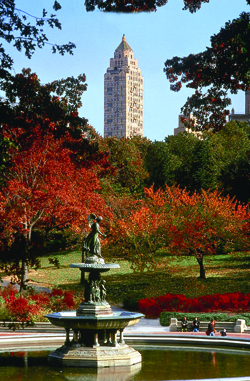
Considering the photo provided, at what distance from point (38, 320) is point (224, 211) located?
18.1m

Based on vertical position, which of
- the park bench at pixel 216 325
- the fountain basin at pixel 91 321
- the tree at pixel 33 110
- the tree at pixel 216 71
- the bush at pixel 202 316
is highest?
the tree at pixel 216 71

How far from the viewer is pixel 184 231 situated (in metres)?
38.8

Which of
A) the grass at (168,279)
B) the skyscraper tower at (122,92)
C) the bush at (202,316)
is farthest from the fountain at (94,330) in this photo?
the skyscraper tower at (122,92)

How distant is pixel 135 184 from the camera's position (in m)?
58.0

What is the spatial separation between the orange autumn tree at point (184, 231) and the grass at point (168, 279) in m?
1.58

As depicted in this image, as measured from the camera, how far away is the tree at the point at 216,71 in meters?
9.55

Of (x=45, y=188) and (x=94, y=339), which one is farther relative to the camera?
(x=45, y=188)

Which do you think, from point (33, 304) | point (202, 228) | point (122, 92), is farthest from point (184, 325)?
point (122, 92)

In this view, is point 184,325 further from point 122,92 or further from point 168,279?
point 122,92

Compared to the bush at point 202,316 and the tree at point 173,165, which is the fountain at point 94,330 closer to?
the bush at point 202,316

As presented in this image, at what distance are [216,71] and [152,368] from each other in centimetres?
921

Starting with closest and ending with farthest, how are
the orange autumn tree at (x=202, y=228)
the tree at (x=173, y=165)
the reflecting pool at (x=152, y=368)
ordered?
1. the reflecting pool at (x=152, y=368)
2. the orange autumn tree at (x=202, y=228)
3. the tree at (x=173, y=165)

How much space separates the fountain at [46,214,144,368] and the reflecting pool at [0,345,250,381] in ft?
1.24

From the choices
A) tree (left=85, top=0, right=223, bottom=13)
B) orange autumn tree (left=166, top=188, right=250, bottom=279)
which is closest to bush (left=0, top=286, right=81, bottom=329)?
orange autumn tree (left=166, top=188, right=250, bottom=279)
